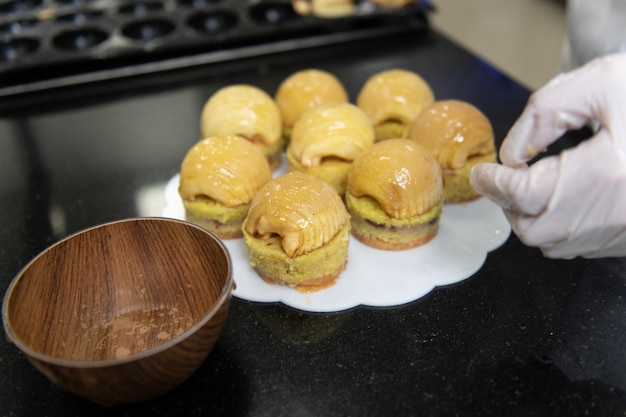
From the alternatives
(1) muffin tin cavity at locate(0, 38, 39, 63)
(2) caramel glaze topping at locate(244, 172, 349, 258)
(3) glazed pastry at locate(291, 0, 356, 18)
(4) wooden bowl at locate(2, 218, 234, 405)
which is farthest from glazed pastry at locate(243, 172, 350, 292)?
(1) muffin tin cavity at locate(0, 38, 39, 63)

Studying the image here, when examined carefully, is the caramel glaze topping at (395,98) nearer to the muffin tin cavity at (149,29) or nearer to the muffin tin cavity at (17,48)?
the muffin tin cavity at (149,29)

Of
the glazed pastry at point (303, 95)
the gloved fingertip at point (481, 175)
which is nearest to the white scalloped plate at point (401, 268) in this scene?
the gloved fingertip at point (481, 175)

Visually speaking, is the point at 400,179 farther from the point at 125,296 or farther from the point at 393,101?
the point at 125,296

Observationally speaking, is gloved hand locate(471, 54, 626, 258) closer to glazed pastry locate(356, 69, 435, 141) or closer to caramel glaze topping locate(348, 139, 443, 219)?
caramel glaze topping locate(348, 139, 443, 219)

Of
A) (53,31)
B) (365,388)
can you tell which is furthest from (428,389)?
(53,31)

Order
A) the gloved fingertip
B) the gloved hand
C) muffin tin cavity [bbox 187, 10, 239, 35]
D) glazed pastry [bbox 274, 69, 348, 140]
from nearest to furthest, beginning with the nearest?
the gloved hand → the gloved fingertip → glazed pastry [bbox 274, 69, 348, 140] → muffin tin cavity [bbox 187, 10, 239, 35]

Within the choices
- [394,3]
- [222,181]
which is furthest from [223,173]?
[394,3]

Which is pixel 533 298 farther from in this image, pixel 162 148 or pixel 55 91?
pixel 55 91
